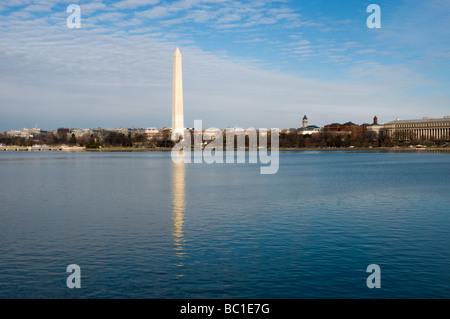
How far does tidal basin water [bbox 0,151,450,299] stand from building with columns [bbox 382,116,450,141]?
113686mm

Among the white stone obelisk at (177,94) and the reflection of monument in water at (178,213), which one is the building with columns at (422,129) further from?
the reflection of monument in water at (178,213)

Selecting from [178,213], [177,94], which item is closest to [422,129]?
[177,94]

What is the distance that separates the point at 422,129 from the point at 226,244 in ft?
459

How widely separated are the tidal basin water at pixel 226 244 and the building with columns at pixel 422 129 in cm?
11369

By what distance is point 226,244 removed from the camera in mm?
11492

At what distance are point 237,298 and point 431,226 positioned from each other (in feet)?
25.8

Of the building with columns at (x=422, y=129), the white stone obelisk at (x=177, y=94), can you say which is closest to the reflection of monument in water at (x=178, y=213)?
the white stone obelisk at (x=177, y=94)

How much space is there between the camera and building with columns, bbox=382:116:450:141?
128m

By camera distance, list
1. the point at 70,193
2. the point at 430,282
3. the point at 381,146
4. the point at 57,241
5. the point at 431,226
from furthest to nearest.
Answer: the point at 381,146
the point at 70,193
the point at 431,226
the point at 57,241
the point at 430,282

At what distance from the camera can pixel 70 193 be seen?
22578 mm
